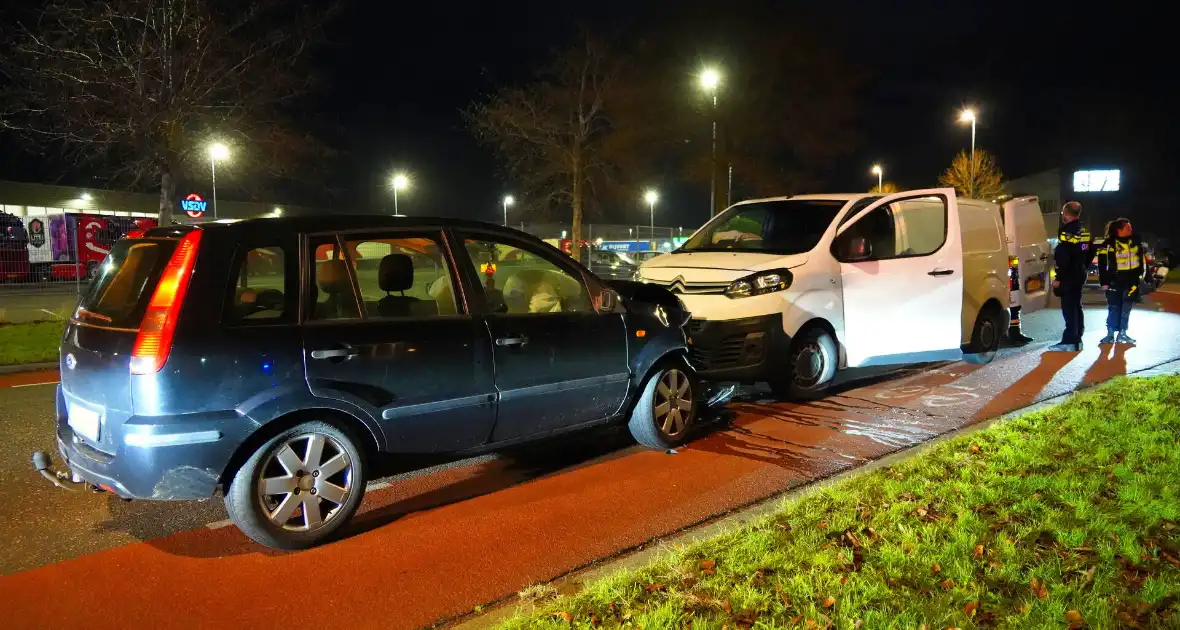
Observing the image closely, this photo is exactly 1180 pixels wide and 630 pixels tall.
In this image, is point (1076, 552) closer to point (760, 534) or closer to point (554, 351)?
point (760, 534)

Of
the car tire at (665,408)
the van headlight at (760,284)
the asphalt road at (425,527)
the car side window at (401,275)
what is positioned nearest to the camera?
the asphalt road at (425,527)

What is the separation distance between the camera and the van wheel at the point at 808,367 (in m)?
7.39

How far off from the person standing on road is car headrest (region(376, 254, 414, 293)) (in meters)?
9.72

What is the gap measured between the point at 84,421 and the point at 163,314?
839 millimetres

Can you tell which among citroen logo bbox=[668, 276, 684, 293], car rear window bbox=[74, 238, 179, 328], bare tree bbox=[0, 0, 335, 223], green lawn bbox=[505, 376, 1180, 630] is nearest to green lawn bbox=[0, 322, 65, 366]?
bare tree bbox=[0, 0, 335, 223]

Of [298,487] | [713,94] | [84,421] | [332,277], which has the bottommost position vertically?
[298,487]

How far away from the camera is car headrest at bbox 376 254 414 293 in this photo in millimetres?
4609

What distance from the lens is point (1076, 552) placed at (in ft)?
12.2

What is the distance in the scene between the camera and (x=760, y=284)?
7086 mm

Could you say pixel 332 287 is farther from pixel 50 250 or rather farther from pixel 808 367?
pixel 50 250

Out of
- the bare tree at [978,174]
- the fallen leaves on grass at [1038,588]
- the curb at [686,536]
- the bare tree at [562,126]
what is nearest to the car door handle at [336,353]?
the curb at [686,536]

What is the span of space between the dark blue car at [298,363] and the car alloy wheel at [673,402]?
0.82m

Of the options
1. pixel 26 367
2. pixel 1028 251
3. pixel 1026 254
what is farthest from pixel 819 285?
pixel 26 367

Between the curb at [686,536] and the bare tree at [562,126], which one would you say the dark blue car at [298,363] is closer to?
the curb at [686,536]
